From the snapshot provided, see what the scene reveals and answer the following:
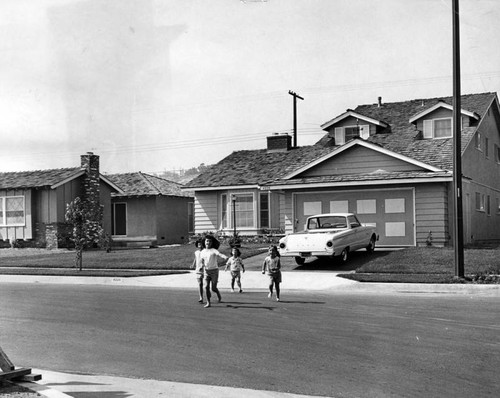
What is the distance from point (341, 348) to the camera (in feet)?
28.7

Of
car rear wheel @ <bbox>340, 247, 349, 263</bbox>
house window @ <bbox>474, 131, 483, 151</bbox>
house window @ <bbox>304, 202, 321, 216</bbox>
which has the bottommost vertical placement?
car rear wheel @ <bbox>340, 247, 349, 263</bbox>

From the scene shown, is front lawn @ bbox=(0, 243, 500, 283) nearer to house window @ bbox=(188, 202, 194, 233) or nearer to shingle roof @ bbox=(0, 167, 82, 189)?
shingle roof @ bbox=(0, 167, 82, 189)

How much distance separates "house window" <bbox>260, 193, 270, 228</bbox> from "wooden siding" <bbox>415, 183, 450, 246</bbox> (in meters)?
7.94

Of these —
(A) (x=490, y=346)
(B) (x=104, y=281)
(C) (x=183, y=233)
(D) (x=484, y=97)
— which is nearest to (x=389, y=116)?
(D) (x=484, y=97)

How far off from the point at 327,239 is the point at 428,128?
10.6 meters

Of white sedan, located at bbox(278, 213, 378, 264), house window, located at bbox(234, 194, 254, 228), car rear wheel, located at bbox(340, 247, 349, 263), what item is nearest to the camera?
white sedan, located at bbox(278, 213, 378, 264)

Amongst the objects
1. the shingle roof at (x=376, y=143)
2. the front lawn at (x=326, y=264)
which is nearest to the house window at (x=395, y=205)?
the shingle roof at (x=376, y=143)

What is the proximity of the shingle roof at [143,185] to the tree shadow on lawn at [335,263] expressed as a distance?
46.5ft

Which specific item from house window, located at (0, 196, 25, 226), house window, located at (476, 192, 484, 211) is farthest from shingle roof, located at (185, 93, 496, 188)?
house window, located at (0, 196, 25, 226)

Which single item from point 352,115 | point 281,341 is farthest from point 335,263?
point 281,341

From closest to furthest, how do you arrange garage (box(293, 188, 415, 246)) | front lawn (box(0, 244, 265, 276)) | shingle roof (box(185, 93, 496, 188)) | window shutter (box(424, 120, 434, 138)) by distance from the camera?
front lawn (box(0, 244, 265, 276)) < garage (box(293, 188, 415, 246)) < shingle roof (box(185, 93, 496, 188)) < window shutter (box(424, 120, 434, 138))

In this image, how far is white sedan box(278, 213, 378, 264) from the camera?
1997 cm

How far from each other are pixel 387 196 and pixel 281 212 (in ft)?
20.0

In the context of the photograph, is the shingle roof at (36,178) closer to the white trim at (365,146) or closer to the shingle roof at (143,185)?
the shingle roof at (143,185)
